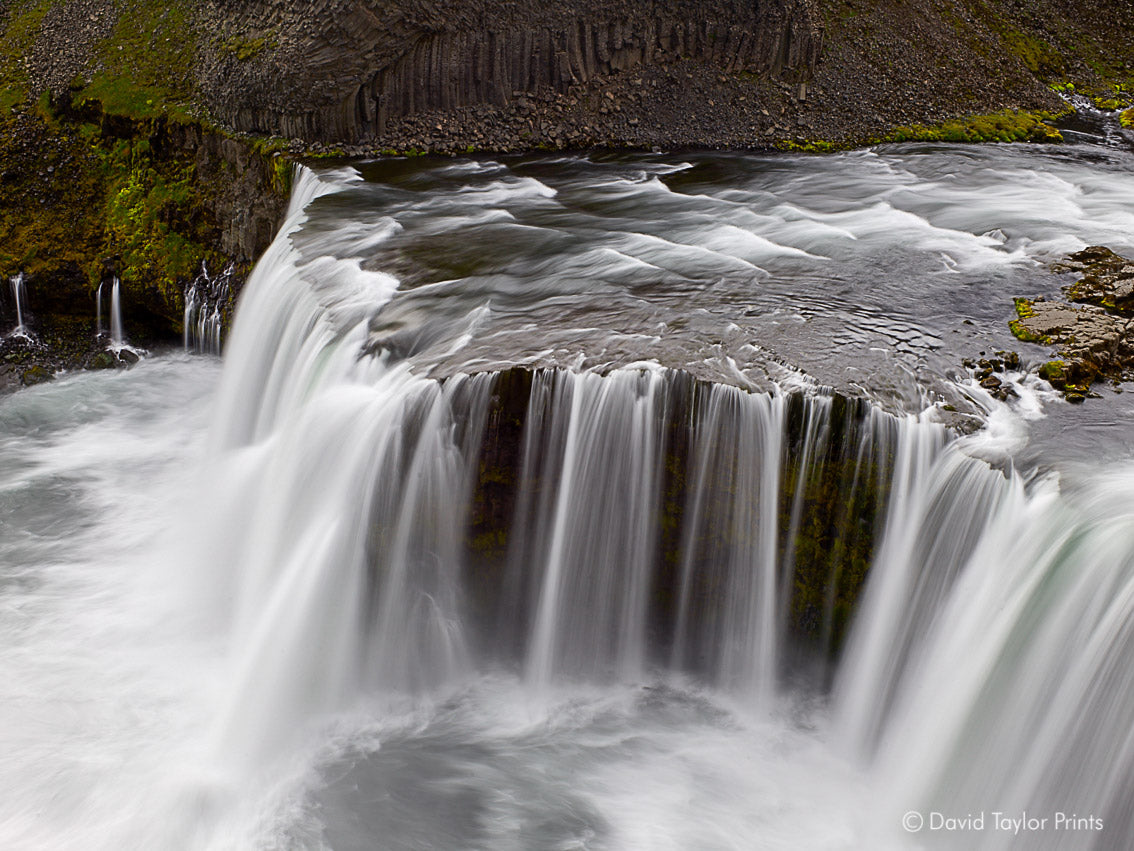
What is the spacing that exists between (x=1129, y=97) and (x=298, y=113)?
17296mm

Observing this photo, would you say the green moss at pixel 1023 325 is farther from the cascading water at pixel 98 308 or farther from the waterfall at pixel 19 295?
the waterfall at pixel 19 295

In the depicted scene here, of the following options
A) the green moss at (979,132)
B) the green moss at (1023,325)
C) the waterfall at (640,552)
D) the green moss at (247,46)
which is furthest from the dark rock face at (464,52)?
the green moss at (1023,325)

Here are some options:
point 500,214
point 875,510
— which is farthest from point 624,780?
point 500,214

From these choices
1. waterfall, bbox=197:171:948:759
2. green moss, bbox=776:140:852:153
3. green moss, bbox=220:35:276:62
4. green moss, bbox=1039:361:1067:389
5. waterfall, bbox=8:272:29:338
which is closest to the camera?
waterfall, bbox=197:171:948:759

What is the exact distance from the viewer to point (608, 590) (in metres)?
8.23

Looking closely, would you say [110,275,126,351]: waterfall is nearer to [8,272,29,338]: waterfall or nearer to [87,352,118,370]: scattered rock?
[87,352,118,370]: scattered rock

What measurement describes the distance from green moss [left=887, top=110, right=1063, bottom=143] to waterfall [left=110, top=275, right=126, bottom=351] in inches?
533

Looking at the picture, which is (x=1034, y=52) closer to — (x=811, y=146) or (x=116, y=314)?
(x=811, y=146)

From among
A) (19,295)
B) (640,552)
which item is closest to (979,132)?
(640,552)

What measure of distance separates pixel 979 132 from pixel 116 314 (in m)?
15.3

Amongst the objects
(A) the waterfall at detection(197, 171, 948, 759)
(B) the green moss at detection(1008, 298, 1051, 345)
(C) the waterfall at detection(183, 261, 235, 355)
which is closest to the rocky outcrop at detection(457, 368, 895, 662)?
(A) the waterfall at detection(197, 171, 948, 759)

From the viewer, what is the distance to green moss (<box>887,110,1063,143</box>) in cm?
1781

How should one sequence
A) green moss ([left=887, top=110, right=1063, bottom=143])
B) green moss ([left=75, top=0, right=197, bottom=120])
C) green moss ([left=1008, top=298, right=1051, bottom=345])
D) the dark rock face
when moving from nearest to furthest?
green moss ([left=1008, top=298, right=1051, bottom=345]), the dark rock face, green moss ([left=75, top=0, right=197, bottom=120]), green moss ([left=887, top=110, right=1063, bottom=143])

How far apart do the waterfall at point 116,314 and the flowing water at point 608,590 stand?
192 inches
